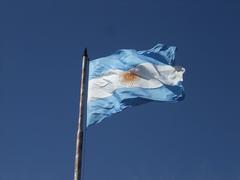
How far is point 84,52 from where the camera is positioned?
90.4ft

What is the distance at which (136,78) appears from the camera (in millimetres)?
29984

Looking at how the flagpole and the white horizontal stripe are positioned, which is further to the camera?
the white horizontal stripe

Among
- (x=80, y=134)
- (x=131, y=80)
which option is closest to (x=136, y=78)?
(x=131, y=80)

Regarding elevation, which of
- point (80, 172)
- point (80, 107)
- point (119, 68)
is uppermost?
point (119, 68)

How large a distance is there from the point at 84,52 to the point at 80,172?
16.2 ft

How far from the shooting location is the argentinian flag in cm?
2823

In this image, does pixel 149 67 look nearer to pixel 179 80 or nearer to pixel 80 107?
pixel 179 80

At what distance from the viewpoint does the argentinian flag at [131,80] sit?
2823 cm

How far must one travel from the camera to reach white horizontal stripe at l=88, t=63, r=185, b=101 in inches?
1140

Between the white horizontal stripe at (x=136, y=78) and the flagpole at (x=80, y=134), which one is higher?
the white horizontal stripe at (x=136, y=78)

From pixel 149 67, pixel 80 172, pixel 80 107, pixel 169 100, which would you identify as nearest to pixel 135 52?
pixel 149 67

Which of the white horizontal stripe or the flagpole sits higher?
the white horizontal stripe

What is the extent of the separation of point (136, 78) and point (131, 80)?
1.26 ft

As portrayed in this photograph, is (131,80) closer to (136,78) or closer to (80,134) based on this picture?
(136,78)
